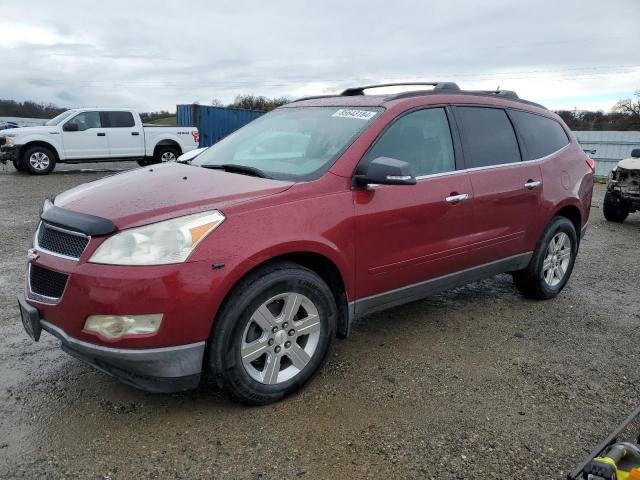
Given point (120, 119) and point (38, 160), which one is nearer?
point (38, 160)

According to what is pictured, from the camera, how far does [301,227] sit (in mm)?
2924

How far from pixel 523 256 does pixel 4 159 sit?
14230 millimetres

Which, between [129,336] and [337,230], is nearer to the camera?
[129,336]

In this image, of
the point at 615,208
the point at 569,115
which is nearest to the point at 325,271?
the point at 615,208

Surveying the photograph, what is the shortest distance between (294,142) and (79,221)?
157 centimetres

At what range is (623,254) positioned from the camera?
6977 mm

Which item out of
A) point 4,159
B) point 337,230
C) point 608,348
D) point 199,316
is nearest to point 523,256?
point 608,348

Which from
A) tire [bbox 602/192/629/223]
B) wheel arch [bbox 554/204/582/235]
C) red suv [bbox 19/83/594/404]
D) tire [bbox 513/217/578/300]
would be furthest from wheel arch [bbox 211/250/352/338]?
tire [bbox 602/192/629/223]

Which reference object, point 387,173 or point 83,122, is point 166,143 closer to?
point 83,122

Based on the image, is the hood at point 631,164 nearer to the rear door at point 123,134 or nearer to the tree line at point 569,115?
the rear door at point 123,134

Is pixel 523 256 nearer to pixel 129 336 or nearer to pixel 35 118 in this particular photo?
pixel 129 336

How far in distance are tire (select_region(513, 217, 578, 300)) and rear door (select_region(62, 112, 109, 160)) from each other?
1336 centimetres

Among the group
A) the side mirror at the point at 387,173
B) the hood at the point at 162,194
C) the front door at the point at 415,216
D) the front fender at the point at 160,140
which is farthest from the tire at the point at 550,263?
the front fender at the point at 160,140

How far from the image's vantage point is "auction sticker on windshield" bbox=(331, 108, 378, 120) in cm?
353
